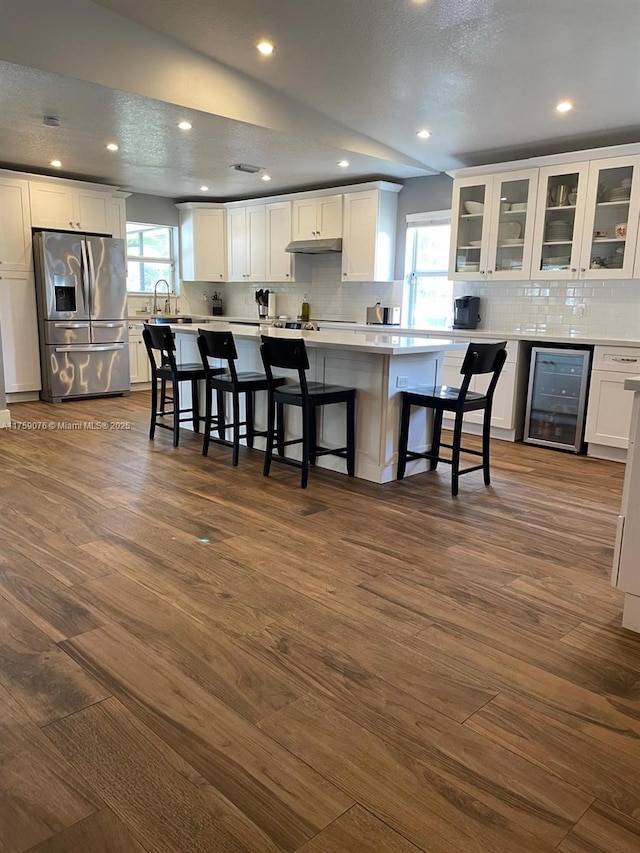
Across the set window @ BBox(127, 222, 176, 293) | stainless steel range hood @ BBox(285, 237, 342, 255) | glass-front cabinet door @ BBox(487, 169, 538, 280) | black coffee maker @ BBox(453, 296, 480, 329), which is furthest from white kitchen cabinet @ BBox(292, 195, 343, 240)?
window @ BBox(127, 222, 176, 293)

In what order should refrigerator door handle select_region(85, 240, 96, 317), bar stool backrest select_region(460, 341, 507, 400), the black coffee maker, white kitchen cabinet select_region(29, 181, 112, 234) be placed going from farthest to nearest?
refrigerator door handle select_region(85, 240, 96, 317) < white kitchen cabinet select_region(29, 181, 112, 234) < the black coffee maker < bar stool backrest select_region(460, 341, 507, 400)

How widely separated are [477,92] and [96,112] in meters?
2.69

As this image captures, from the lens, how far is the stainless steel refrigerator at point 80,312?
665 cm

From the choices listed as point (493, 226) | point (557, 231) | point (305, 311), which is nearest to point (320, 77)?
point (493, 226)

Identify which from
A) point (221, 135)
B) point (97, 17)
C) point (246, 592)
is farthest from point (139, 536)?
point (221, 135)

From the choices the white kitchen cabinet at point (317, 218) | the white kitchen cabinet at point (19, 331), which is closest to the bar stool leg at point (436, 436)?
the white kitchen cabinet at point (317, 218)

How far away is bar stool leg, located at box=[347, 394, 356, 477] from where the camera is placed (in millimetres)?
4004

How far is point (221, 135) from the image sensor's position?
4.93 meters

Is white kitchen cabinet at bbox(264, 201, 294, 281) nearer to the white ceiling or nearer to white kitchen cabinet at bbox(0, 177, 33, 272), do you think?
the white ceiling

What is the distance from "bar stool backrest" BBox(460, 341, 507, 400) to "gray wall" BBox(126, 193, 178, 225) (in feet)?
19.2

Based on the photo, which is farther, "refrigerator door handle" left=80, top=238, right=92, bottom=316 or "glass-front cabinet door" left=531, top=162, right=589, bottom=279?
"refrigerator door handle" left=80, top=238, right=92, bottom=316

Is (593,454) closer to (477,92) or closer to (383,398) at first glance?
(383,398)

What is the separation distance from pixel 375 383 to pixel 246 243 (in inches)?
188

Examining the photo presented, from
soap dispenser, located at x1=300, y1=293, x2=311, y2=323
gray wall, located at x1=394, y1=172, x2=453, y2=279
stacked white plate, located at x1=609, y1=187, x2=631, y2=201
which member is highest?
gray wall, located at x1=394, y1=172, x2=453, y2=279
